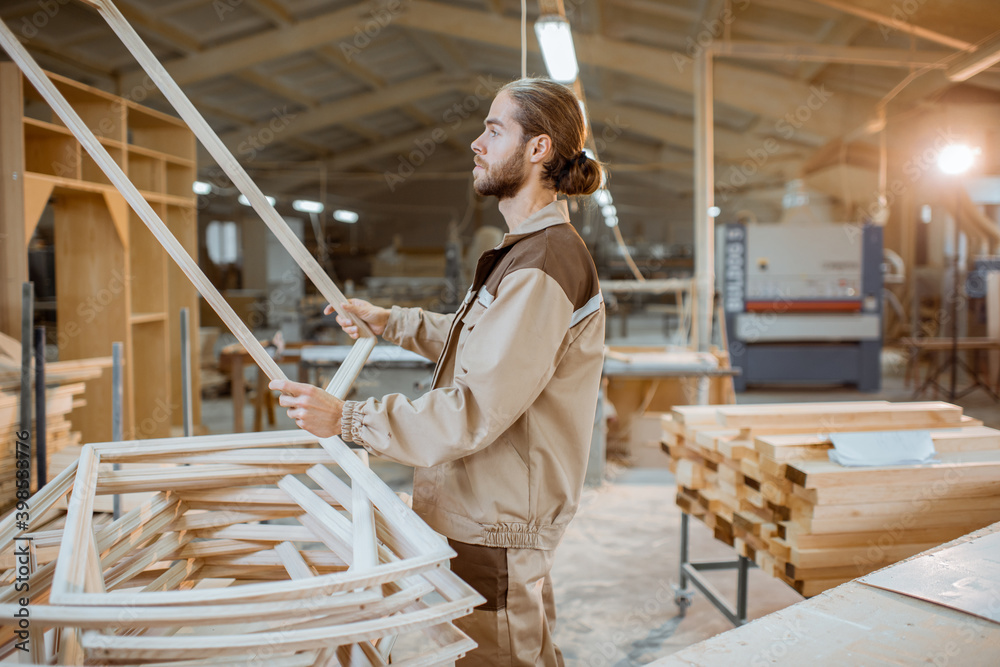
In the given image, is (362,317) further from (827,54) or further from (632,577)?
(827,54)

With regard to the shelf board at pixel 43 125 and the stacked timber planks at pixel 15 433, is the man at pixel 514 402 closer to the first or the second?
the stacked timber planks at pixel 15 433

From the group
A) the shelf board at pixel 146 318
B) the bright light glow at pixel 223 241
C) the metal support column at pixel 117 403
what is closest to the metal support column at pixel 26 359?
the metal support column at pixel 117 403

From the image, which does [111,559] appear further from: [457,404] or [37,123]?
[37,123]

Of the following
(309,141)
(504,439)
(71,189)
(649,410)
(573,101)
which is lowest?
(649,410)

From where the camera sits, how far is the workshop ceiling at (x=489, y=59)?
7.55 metres

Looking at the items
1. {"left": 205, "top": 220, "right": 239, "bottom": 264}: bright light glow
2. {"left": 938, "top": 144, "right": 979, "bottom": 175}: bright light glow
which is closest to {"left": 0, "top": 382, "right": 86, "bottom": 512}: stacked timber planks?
{"left": 938, "top": 144, "right": 979, "bottom": 175}: bright light glow

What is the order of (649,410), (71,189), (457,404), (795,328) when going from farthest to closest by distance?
1. (795,328)
2. (649,410)
3. (71,189)
4. (457,404)

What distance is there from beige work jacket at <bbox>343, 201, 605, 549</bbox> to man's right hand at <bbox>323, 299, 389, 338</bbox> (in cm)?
39

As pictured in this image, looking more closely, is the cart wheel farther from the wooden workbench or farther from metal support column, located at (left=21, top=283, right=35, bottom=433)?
metal support column, located at (left=21, top=283, right=35, bottom=433)

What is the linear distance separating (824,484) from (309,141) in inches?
558

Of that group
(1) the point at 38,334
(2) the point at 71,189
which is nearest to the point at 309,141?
(2) the point at 71,189

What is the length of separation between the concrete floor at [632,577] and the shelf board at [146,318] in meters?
2.14

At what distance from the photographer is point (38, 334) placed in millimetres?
2953

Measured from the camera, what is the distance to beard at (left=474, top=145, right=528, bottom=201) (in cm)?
161
